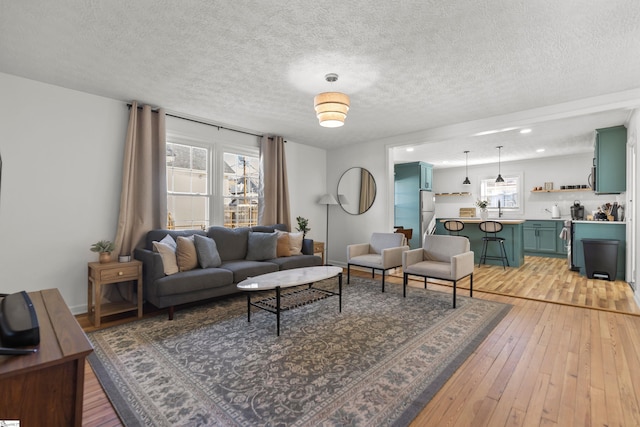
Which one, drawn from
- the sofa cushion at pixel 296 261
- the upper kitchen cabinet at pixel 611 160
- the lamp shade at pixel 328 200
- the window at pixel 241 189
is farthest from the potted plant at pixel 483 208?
the window at pixel 241 189

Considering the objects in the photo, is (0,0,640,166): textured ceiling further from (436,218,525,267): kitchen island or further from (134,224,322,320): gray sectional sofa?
(436,218,525,267): kitchen island

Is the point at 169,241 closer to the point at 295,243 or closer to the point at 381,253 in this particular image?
the point at 295,243

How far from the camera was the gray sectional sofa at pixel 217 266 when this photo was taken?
317 cm

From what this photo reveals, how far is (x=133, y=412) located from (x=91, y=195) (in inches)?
105

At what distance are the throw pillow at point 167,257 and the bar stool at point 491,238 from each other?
5509 mm

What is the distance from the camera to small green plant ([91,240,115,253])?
3.26 metres

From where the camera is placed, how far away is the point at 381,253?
4527 millimetres

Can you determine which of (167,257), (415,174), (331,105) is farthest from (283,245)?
(415,174)

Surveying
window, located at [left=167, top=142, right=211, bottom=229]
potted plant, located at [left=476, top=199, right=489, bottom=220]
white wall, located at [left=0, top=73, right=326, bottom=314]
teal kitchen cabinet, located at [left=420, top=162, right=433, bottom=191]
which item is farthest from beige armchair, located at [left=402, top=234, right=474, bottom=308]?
potted plant, located at [left=476, top=199, right=489, bottom=220]

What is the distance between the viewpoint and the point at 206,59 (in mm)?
2717

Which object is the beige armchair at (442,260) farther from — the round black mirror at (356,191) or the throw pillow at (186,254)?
the throw pillow at (186,254)

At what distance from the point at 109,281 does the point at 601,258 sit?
22.3 ft

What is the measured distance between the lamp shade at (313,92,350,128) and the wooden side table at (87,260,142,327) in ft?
8.14

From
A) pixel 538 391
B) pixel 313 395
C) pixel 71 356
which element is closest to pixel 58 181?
pixel 71 356
